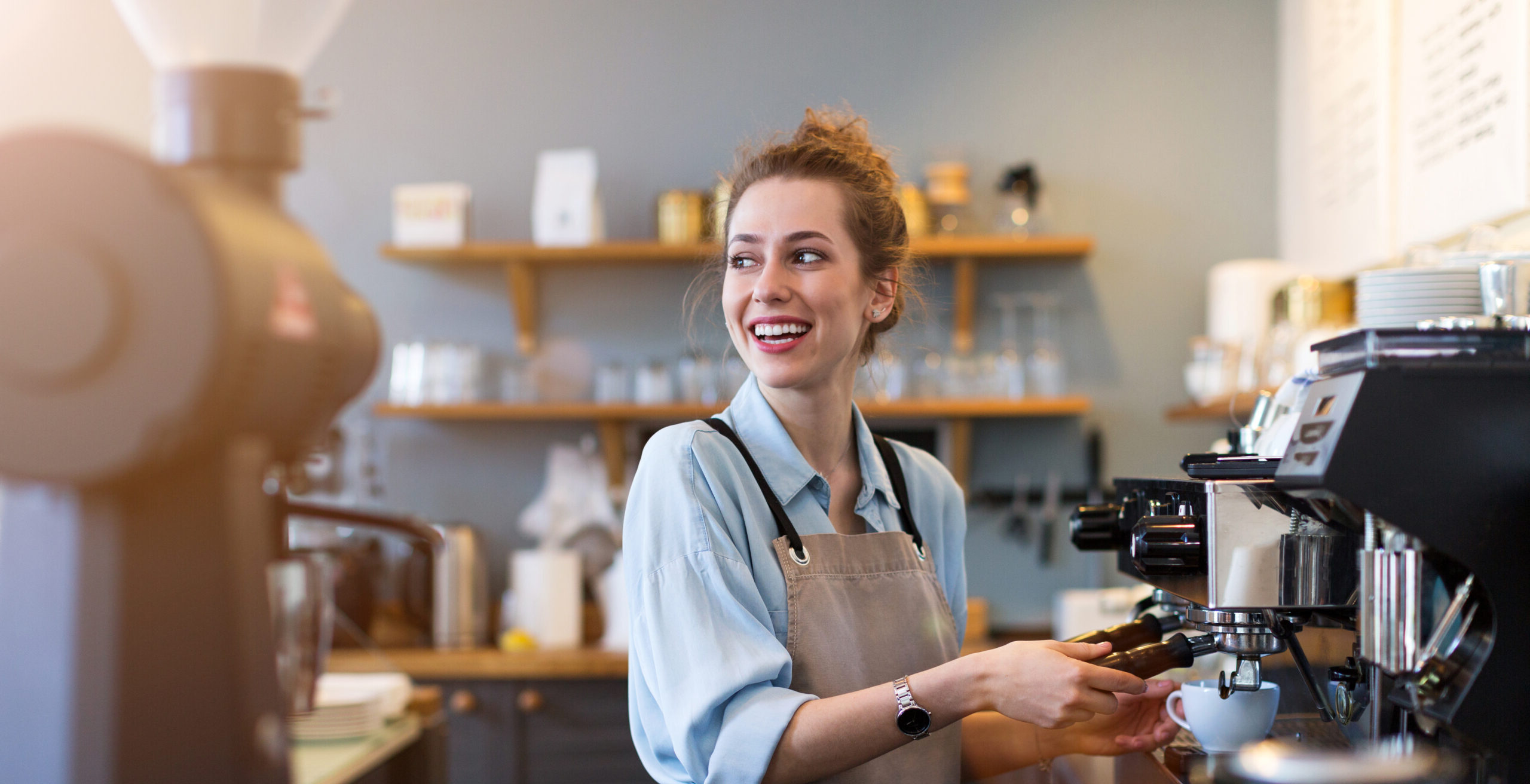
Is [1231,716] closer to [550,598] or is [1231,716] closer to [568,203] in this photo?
[550,598]

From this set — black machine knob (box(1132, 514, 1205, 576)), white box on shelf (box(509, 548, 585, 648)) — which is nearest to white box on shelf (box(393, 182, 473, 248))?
white box on shelf (box(509, 548, 585, 648))

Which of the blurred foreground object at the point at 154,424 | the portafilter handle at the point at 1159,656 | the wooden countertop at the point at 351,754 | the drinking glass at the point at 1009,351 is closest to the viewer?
the blurred foreground object at the point at 154,424

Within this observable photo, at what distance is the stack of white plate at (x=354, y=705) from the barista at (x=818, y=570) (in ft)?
2.66

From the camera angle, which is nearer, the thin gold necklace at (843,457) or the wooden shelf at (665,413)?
the thin gold necklace at (843,457)

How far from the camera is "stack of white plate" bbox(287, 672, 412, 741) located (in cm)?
183

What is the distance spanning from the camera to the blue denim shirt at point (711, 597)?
1.07 m

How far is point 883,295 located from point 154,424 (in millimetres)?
1201

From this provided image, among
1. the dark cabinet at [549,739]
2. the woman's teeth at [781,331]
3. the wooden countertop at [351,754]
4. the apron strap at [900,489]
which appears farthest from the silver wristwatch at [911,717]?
the dark cabinet at [549,739]

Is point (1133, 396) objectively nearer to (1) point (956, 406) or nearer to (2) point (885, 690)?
(1) point (956, 406)

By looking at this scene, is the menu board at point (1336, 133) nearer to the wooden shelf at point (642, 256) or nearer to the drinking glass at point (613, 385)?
the wooden shelf at point (642, 256)

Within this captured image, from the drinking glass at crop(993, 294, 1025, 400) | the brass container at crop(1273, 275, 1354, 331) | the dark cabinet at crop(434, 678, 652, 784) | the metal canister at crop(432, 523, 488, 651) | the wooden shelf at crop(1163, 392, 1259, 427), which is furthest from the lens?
the drinking glass at crop(993, 294, 1025, 400)

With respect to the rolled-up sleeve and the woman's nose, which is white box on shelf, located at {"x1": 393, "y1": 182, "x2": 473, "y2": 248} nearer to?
the woman's nose

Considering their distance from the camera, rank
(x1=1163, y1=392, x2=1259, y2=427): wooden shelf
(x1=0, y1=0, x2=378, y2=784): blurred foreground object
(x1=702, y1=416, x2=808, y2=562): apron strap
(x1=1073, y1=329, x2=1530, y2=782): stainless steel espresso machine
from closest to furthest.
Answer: (x1=0, y1=0, x2=378, y2=784): blurred foreground object, (x1=1073, y1=329, x2=1530, y2=782): stainless steel espresso machine, (x1=702, y1=416, x2=808, y2=562): apron strap, (x1=1163, y1=392, x2=1259, y2=427): wooden shelf

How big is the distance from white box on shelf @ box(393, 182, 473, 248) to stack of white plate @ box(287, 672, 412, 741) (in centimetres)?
168
